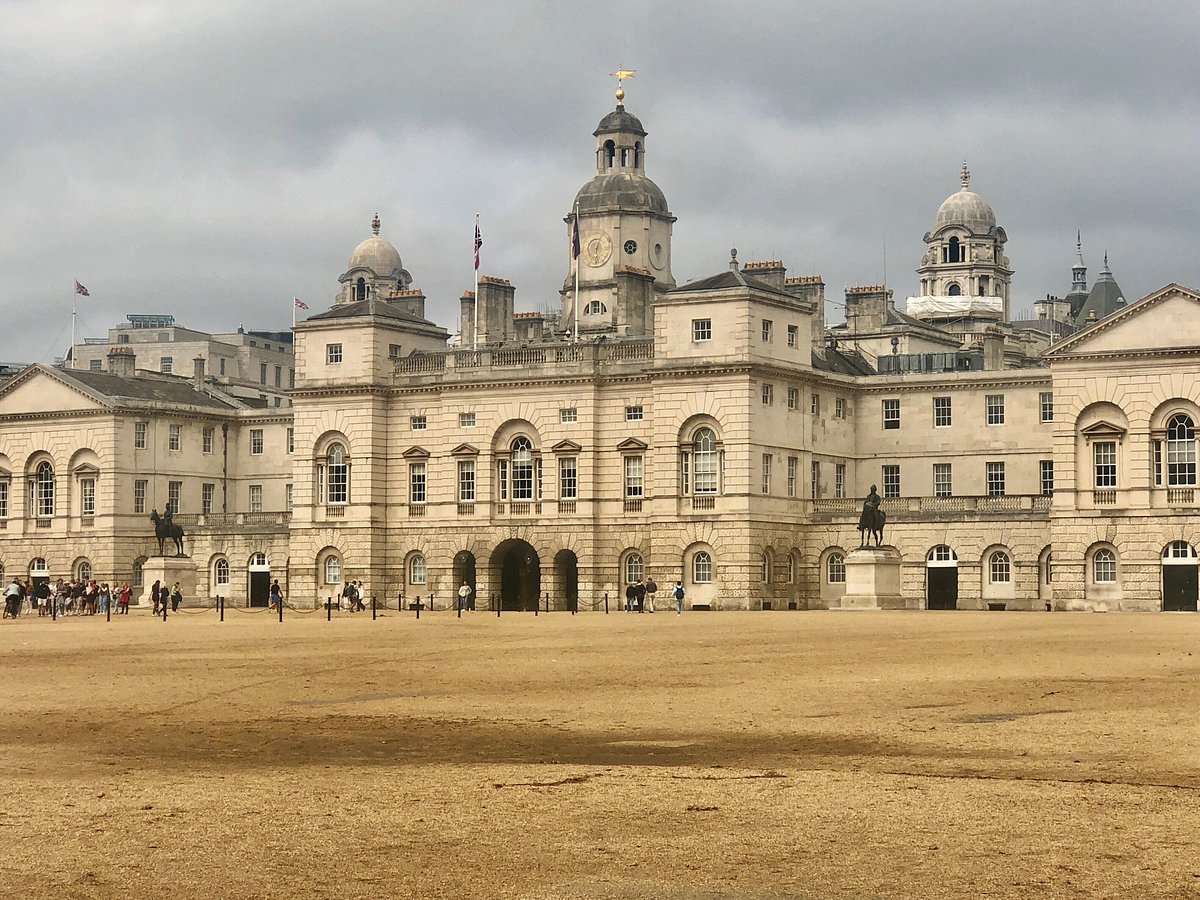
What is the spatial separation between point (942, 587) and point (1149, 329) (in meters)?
12.6

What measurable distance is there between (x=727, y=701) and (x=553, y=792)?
10.4 meters

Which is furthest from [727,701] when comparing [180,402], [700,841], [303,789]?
[180,402]

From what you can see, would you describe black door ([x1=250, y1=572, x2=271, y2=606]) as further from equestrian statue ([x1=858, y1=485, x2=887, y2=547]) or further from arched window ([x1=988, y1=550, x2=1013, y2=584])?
arched window ([x1=988, y1=550, x2=1013, y2=584])

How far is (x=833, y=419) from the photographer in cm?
8731

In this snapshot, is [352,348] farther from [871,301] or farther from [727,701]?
[727,701]

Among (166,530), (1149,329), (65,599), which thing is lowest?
(65,599)

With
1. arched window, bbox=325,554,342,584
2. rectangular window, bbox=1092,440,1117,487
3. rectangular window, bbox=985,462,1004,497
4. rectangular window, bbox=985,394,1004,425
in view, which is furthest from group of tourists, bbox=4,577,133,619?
rectangular window, bbox=1092,440,1117,487

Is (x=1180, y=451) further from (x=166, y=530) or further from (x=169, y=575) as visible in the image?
(x=169, y=575)

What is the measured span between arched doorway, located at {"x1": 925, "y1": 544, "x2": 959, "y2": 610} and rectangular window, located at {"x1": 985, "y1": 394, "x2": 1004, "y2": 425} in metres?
7.78

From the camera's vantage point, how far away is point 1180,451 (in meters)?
74.8

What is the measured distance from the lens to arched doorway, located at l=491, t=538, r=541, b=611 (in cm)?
8812

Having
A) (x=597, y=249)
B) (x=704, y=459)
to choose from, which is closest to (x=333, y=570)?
(x=704, y=459)

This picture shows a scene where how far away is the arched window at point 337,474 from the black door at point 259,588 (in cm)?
722

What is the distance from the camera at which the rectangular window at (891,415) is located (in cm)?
8769
